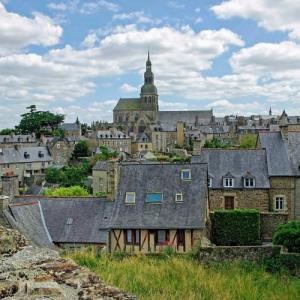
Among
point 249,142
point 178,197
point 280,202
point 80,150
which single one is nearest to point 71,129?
point 80,150

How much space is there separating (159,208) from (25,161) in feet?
198

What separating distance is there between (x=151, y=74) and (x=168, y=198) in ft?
475

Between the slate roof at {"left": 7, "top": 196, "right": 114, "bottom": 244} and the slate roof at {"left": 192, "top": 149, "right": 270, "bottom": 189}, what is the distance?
9.41 meters

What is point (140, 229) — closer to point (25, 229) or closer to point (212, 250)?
point (25, 229)

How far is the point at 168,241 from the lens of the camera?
2303cm

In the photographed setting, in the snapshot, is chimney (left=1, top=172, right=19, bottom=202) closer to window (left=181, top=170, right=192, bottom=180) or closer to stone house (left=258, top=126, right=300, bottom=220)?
window (left=181, top=170, right=192, bottom=180)

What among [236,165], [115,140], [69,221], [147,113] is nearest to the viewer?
[69,221]

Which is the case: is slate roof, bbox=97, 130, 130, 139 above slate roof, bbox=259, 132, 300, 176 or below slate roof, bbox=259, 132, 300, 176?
above

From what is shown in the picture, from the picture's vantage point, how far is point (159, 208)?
24.0 metres

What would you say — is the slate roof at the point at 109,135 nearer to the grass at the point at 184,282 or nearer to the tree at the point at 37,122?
the tree at the point at 37,122

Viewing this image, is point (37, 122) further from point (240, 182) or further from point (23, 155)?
point (240, 182)

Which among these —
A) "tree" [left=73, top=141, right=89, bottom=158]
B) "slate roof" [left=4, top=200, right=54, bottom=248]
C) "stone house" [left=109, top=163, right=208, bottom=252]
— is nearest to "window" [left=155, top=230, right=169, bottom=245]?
"stone house" [left=109, top=163, right=208, bottom=252]

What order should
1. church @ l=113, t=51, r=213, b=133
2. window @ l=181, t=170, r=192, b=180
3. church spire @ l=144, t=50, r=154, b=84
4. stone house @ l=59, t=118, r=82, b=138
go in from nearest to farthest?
1. window @ l=181, t=170, r=192, b=180
2. stone house @ l=59, t=118, r=82, b=138
3. church @ l=113, t=51, r=213, b=133
4. church spire @ l=144, t=50, r=154, b=84

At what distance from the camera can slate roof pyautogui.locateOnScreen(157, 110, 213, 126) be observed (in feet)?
511
